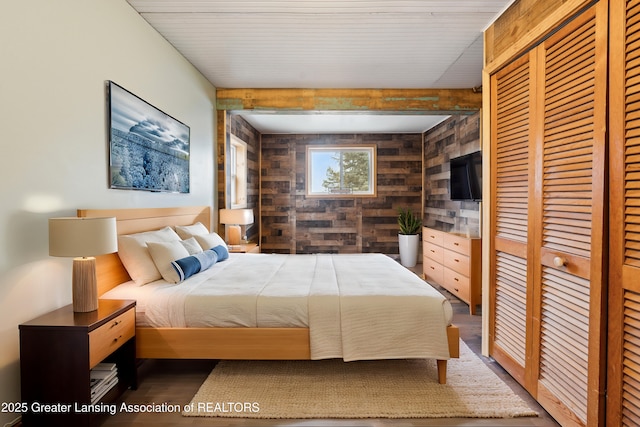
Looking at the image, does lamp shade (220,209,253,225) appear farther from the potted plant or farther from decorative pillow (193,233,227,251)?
the potted plant

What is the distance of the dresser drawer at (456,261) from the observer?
3.98 metres

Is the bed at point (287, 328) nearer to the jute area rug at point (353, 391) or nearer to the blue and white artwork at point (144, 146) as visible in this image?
the jute area rug at point (353, 391)

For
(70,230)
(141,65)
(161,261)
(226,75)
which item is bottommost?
(161,261)

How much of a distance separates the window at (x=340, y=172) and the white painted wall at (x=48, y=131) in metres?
4.36

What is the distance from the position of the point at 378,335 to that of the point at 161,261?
1624mm

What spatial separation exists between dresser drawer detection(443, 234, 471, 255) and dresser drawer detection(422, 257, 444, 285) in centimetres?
40

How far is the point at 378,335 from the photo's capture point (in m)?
2.20

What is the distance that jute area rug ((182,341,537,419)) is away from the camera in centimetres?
201

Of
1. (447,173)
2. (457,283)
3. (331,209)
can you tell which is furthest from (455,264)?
(331,209)

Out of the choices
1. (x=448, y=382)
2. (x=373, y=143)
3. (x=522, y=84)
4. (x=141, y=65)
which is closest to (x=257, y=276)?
(x=448, y=382)

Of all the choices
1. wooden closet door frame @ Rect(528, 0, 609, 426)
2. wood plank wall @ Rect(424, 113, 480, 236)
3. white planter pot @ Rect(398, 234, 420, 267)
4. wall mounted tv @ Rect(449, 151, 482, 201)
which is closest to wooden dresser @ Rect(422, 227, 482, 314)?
wood plank wall @ Rect(424, 113, 480, 236)

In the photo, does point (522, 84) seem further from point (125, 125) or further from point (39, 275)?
point (39, 275)

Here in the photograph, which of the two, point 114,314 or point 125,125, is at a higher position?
point 125,125

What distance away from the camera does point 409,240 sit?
6.32 metres
